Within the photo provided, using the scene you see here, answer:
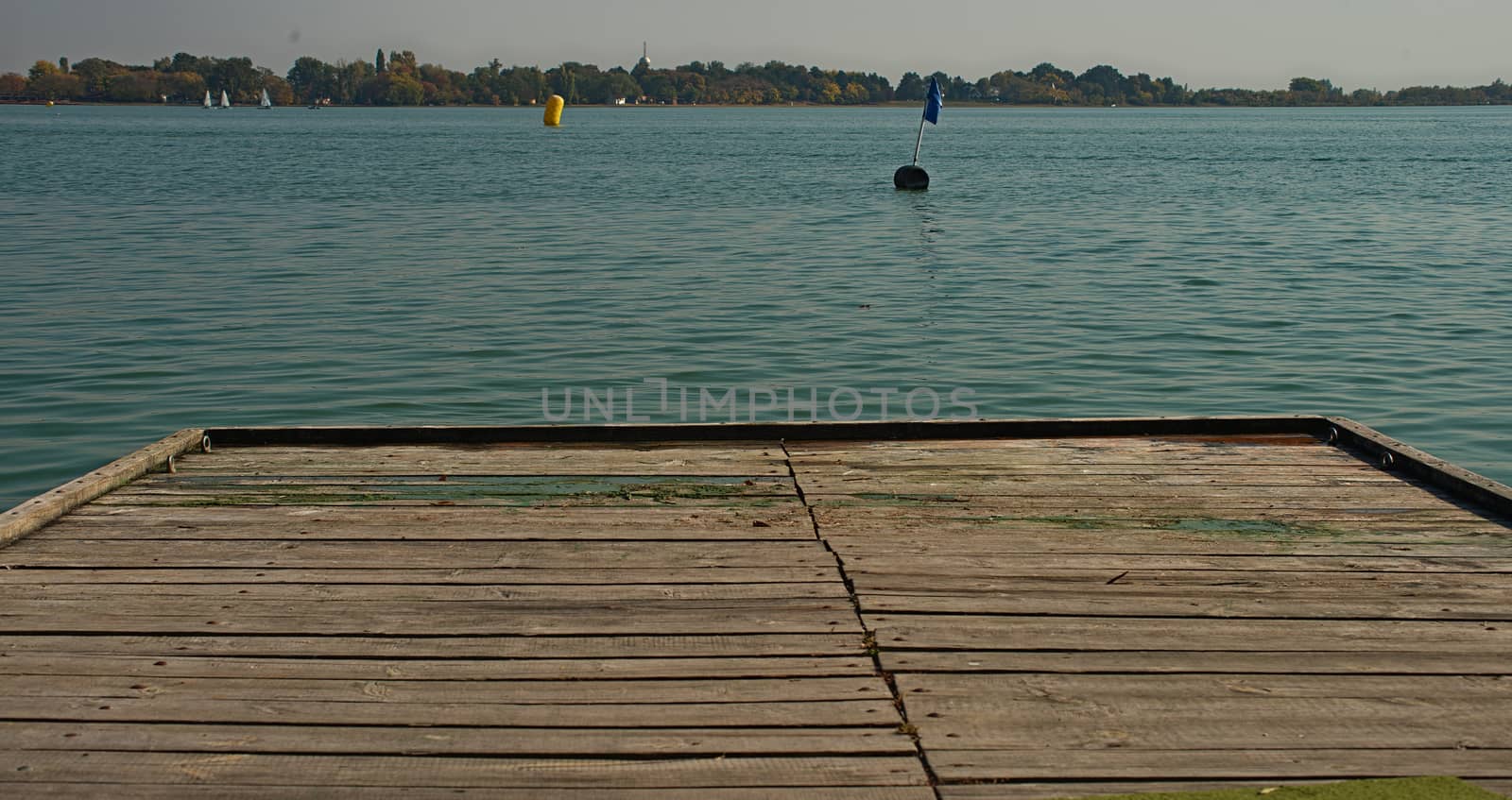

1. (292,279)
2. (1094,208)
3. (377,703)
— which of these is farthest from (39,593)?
(1094,208)

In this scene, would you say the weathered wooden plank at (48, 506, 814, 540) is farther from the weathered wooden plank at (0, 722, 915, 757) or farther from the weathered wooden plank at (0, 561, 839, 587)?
the weathered wooden plank at (0, 722, 915, 757)

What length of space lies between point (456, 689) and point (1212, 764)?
1756 millimetres

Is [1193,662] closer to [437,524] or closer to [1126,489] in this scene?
[1126,489]

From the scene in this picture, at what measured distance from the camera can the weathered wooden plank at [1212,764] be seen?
2.88 meters

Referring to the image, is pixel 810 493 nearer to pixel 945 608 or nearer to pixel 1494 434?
pixel 945 608

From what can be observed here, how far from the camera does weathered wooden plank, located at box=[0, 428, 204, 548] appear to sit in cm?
450

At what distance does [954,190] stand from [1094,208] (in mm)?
7164

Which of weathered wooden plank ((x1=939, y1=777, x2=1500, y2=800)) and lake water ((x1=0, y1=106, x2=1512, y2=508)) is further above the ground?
weathered wooden plank ((x1=939, y1=777, x2=1500, y2=800))

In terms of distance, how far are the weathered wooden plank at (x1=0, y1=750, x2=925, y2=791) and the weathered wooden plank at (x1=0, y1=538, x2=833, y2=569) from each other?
4.37ft

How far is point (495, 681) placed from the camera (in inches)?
131

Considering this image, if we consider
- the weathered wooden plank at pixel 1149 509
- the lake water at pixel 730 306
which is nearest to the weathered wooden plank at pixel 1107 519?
the weathered wooden plank at pixel 1149 509

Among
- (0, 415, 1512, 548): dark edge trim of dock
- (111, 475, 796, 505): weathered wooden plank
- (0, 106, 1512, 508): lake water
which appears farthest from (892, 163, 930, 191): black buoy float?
(111, 475, 796, 505): weathered wooden plank

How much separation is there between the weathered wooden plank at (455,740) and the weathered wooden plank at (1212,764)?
17 cm

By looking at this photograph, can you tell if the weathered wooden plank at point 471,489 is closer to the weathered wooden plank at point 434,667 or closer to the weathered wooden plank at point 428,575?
the weathered wooden plank at point 428,575
